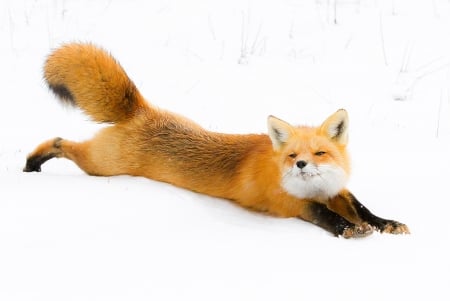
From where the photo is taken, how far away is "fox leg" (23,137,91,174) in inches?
225

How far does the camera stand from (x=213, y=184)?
5324 millimetres

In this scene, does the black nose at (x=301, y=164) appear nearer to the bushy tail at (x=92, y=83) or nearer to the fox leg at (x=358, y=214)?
the fox leg at (x=358, y=214)

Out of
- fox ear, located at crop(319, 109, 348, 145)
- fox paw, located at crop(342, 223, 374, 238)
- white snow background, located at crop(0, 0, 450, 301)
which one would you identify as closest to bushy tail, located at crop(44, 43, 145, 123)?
white snow background, located at crop(0, 0, 450, 301)

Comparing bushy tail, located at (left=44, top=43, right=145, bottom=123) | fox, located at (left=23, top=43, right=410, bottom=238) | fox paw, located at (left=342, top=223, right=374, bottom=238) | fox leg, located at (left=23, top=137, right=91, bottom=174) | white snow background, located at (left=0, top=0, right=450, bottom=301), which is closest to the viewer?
white snow background, located at (left=0, top=0, right=450, bottom=301)

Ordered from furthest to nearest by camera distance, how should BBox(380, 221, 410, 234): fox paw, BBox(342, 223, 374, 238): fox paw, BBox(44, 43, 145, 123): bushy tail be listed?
BBox(44, 43, 145, 123): bushy tail < BBox(380, 221, 410, 234): fox paw < BBox(342, 223, 374, 238): fox paw

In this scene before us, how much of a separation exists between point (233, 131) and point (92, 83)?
204cm

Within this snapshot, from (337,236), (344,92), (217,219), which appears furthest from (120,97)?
(344,92)

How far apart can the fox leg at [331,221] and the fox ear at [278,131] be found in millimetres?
520

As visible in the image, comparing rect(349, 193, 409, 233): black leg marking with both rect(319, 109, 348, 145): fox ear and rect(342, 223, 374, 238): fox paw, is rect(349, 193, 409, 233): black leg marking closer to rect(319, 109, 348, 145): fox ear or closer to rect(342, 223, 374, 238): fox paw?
rect(342, 223, 374, 238): fox paw

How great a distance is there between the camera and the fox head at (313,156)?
15.4 feet

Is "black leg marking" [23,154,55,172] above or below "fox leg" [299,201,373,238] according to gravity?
above

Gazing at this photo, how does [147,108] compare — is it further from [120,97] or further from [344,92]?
[344,92]

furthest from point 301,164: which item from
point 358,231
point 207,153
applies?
point 207,153

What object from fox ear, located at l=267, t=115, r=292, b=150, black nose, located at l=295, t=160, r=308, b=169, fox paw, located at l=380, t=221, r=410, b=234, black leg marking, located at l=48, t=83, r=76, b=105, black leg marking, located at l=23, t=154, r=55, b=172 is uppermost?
black leg marking, located at l=48, t=83, r=76, b=105
